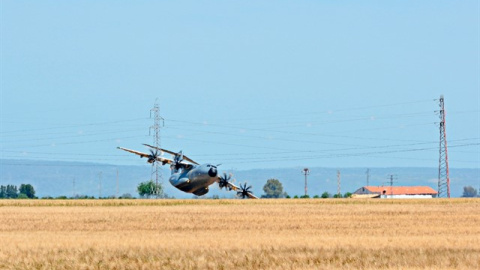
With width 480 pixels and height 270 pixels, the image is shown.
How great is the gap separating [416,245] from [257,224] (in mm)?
23102

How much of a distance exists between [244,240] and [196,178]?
98715 mm

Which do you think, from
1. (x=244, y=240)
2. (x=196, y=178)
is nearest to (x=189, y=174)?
(x=196, y=178)

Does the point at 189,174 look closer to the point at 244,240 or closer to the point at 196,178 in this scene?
the point at 196,178

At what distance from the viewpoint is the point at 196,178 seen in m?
148

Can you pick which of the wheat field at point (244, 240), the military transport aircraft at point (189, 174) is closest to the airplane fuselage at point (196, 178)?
the military transport aircraft at point (189, 174)

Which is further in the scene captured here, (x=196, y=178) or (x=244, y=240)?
(x=196, y=178)

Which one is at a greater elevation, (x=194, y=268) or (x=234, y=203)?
(x=234, y=203)

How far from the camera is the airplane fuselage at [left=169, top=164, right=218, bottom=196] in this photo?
146 metres

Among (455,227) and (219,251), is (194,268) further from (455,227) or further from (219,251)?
(455,227)

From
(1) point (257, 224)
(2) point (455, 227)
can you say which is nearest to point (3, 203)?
(1) point (257, 224)

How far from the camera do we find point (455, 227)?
62.8 metres

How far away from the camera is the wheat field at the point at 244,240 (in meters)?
39.4

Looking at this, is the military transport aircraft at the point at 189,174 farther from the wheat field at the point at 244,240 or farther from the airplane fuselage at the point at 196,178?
the wheat field at the point at 244,240

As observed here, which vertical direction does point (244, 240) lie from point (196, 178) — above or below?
below
